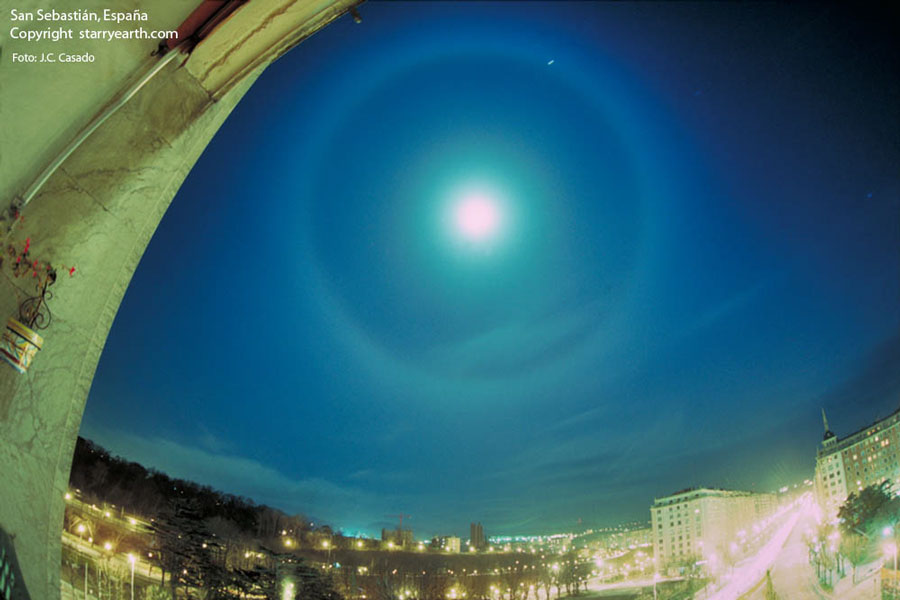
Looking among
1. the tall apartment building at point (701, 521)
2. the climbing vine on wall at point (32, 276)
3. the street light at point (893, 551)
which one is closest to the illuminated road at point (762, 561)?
the tall apartment building at point (701, 521)

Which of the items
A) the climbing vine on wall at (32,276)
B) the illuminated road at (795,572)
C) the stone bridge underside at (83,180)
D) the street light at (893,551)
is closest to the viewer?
the stone bridge underside at (83,180)

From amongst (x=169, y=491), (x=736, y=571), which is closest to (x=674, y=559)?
(x=736, y=571)

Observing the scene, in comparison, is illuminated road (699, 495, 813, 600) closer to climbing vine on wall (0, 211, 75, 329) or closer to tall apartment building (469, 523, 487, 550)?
climbing vine on wall (0, 211, 75, 329)

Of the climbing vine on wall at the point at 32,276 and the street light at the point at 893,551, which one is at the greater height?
the climbing vine on wall at the point at 32,276

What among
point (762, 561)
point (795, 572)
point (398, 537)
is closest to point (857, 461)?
point (795, 572)

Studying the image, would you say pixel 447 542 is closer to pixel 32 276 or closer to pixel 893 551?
pixel 893 551

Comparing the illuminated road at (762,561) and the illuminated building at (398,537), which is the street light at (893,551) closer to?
the illuminated road at (762,561)

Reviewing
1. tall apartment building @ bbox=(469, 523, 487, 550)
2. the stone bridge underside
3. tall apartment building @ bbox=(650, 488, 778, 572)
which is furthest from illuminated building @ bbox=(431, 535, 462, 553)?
the stone bridge underside

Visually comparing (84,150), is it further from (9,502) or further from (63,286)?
(9,502)
